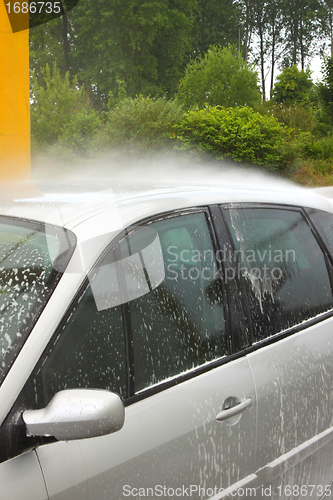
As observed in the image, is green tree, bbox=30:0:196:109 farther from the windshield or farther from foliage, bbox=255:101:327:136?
the windshield

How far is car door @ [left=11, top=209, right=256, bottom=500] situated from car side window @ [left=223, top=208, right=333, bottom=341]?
0.14 metres

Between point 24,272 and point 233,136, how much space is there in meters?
10.8

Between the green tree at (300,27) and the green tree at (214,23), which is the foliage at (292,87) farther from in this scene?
the green tree at (300,27)

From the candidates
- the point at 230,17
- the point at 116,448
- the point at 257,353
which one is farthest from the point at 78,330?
the point at 230,17

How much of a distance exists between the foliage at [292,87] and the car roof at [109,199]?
26.7m

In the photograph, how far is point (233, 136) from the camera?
11688mm

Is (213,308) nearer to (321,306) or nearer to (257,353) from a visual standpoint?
(257,353)

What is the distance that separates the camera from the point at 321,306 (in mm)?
2307

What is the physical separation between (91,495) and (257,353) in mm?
838

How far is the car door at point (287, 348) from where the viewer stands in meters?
1.90

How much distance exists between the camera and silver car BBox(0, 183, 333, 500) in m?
1.31

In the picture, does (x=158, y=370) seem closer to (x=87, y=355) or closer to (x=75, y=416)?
(x=87, y=355)

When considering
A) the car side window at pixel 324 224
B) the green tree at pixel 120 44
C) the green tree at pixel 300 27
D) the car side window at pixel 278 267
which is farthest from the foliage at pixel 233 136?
the green tree at pixel 300 27

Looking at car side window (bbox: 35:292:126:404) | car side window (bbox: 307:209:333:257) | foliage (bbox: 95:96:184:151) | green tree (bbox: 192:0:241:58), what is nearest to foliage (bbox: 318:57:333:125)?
foliage (bbox: 95:96:184:151)
